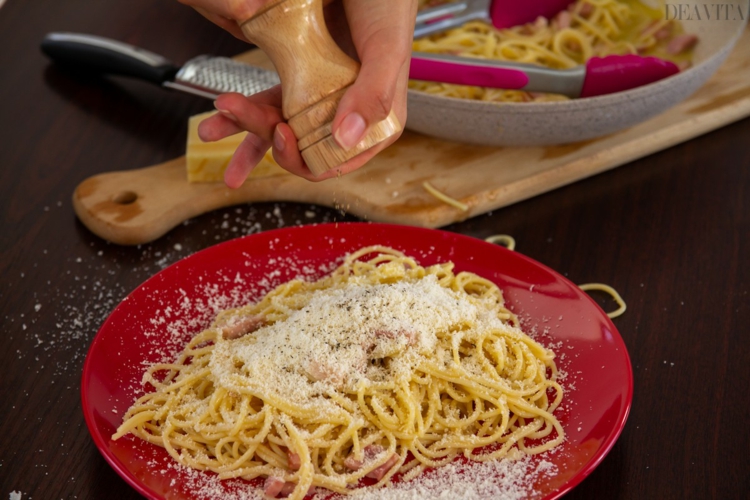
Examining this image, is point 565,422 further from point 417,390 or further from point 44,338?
point 44,338

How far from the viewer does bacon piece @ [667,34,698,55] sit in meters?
2.97

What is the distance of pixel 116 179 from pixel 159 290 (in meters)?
0.78

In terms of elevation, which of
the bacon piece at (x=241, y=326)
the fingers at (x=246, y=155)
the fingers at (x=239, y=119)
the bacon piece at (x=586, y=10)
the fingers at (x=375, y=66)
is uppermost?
the fingers at (x=375, y=66)

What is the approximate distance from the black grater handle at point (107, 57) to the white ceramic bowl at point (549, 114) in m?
1.00

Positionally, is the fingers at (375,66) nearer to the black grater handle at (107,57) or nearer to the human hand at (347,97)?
the human hand at (347,97)

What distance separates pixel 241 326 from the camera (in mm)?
1998

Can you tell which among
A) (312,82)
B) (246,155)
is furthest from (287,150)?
(246,155)

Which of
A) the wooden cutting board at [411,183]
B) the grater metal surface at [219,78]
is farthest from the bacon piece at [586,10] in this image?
the grater metal surface at [219,78]

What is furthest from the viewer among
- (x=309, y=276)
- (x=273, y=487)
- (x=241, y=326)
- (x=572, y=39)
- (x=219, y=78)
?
(x=572, y=39)

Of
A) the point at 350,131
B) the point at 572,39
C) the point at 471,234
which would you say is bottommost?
the point at 471,234

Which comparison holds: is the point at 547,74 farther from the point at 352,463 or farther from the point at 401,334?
the point at 352,463

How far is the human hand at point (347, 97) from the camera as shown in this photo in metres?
1.50

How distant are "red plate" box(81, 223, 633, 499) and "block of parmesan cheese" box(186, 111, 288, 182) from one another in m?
0.45

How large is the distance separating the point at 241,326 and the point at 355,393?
0.37 m
